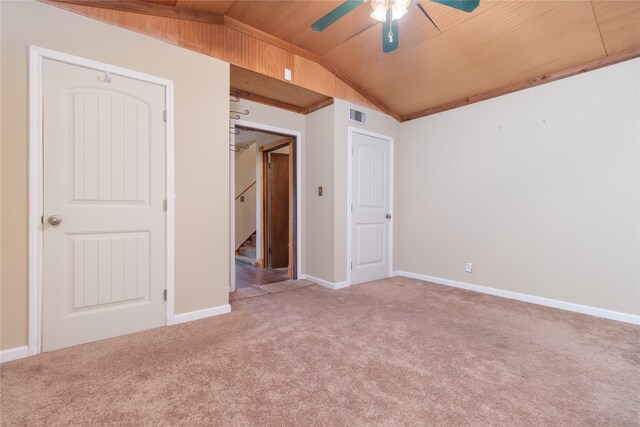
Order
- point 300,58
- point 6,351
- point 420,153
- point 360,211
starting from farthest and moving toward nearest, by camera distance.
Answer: point 420,153 → point 360,211 → point 300,58 → point 6,351

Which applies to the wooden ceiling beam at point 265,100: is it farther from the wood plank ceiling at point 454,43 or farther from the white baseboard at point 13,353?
the white baseboard at point 13,353

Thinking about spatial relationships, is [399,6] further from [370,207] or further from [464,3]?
[370,207]

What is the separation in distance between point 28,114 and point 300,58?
8.38 ft

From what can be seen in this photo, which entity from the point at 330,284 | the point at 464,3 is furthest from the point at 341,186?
the point at 464,3

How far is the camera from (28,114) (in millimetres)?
2010

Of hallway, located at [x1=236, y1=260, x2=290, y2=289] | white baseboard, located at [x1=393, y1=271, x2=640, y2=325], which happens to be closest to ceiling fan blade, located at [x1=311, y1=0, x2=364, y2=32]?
hallway, located at [x1=236, y1=260, x2=290, y2=289]

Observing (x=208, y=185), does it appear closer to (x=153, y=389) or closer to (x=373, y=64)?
(x=153, y=389)

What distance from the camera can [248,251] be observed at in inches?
246

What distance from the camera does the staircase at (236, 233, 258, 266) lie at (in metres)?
5.75

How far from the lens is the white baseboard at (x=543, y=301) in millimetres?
2756

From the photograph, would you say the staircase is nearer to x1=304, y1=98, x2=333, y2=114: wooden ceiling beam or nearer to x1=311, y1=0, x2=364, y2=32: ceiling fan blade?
x1=304, y1=98, x2=333, y2=114: wooden ceiling beam

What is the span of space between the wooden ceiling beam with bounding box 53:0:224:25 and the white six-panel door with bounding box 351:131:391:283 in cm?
213

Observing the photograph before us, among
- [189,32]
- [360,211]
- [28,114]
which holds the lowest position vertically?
[360,211]

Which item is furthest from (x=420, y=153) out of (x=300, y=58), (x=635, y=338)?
(x=635, y=338)
